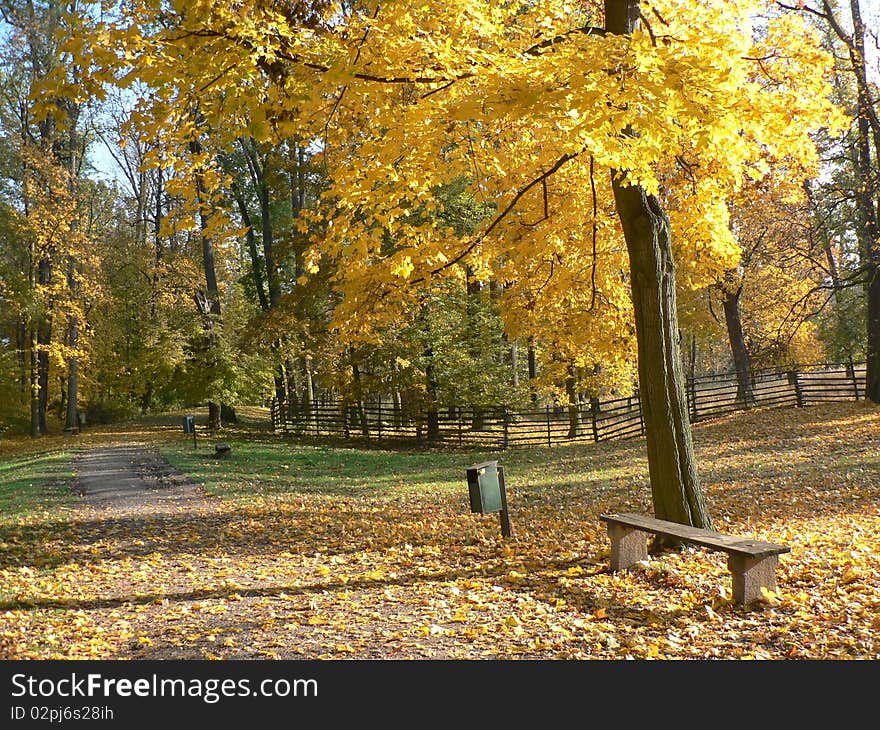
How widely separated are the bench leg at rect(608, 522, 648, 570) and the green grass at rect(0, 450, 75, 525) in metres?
7.93

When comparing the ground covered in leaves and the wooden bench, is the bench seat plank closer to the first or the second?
the wooden bench

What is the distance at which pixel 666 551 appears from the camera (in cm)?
685

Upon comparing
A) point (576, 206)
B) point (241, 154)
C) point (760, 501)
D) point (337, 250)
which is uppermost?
point (241, 154)

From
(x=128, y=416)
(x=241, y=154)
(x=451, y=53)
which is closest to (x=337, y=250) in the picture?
(x=451, y=53)

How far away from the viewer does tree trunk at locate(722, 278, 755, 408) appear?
973 inches

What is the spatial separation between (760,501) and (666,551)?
3.78 meters

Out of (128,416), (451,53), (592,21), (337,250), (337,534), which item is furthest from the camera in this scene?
(128,416)

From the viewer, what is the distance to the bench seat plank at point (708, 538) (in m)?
5.00

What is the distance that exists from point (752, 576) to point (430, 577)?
2776mm

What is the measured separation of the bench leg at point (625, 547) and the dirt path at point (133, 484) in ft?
23.3

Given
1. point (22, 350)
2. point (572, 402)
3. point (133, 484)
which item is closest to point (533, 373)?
point (572, 402)

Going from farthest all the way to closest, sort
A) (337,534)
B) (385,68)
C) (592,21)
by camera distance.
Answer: (592,21), (337,534), (385,68)

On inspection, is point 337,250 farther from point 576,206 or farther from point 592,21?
point 592,21

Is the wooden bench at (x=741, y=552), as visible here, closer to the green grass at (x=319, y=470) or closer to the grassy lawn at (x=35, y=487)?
the grassy lawn at (x=35, y=487)
